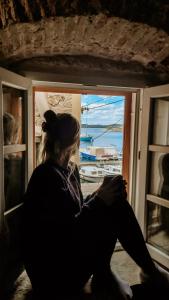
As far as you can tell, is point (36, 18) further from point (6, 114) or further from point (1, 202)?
point (1, 202)

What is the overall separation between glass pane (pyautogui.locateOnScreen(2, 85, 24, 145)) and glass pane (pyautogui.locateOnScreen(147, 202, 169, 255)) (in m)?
1.18

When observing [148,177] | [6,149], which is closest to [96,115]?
[148,177]

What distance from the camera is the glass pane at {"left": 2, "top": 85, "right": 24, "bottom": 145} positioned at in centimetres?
148

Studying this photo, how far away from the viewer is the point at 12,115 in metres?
1.56

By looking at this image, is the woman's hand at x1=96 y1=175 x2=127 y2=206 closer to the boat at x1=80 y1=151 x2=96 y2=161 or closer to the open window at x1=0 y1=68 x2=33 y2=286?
the open window at x1=0 y1=68 x2=33 y2=286

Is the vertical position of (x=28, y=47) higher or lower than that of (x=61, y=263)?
higher

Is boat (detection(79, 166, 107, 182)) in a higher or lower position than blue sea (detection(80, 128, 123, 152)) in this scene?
lower

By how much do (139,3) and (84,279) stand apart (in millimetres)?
1482

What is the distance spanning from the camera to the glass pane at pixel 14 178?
1526 millimetres

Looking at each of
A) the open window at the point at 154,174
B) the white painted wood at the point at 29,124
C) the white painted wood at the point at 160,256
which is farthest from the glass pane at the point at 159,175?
the white painted wood at the point at 29,124

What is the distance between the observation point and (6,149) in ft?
4.70

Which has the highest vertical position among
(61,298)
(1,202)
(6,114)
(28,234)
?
(6,114)

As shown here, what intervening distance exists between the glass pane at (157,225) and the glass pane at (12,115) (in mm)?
1184

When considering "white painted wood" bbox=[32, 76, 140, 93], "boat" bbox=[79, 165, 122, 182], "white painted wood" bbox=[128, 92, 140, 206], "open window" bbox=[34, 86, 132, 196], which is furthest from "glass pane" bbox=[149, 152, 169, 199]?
"boat" bbox=[79, 165, 122, 182]
